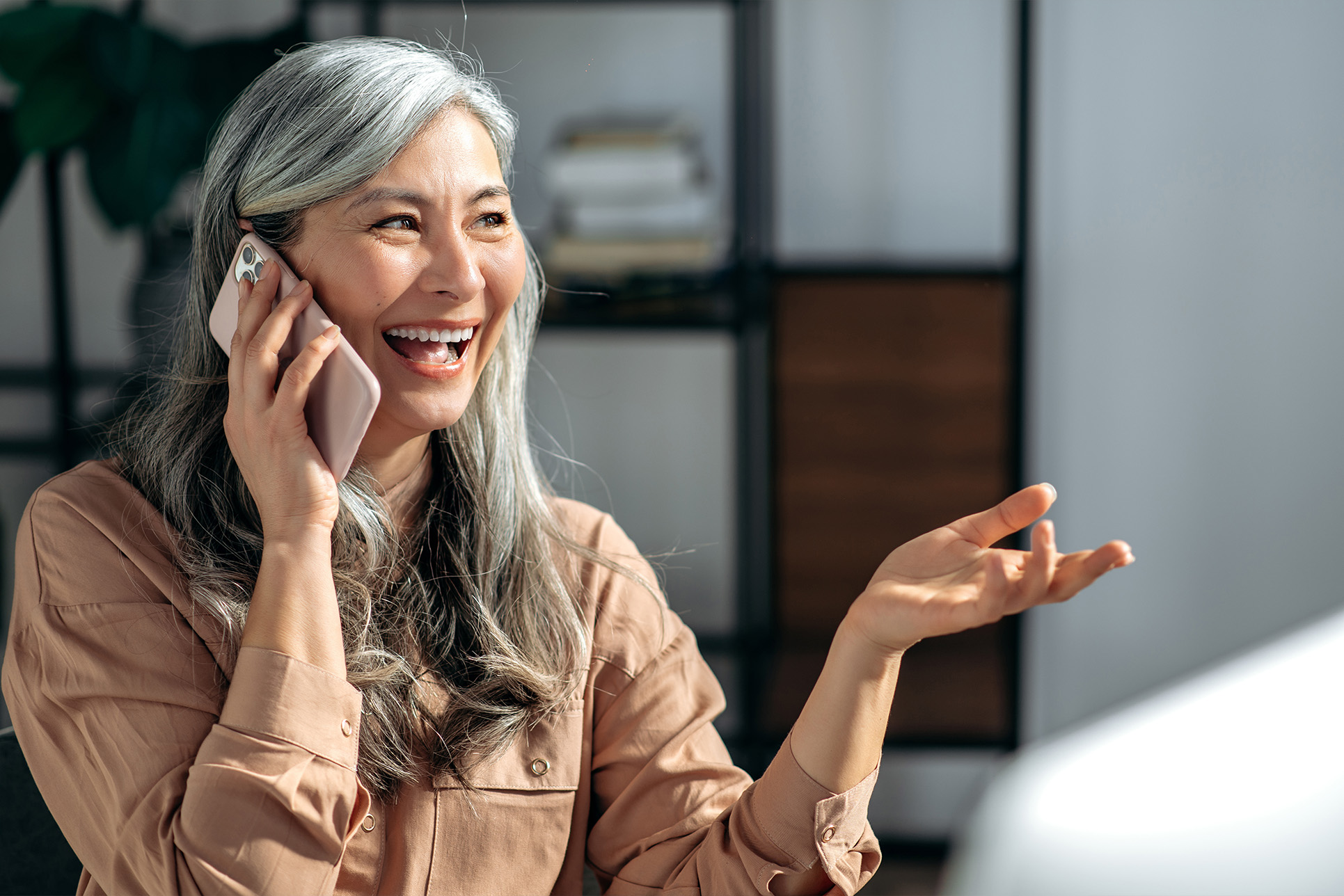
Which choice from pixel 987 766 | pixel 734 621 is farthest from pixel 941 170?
pixel 987 766

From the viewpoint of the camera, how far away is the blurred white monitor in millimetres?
484

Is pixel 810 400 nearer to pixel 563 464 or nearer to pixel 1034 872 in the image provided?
pixel 563 464

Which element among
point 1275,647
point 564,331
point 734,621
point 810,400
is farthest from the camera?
point 734,621

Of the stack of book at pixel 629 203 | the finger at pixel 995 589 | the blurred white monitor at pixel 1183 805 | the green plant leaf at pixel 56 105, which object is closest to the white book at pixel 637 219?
the stack of book at pixel 629 203

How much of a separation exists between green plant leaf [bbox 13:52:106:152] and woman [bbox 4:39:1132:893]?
3.21 ft

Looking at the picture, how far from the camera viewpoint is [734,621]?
2447mm

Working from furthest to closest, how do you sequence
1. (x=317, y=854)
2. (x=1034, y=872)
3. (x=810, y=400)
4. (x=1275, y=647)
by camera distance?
(x=810, y=400) < (x=317, y=854) < (x=1275, y=647) < (x=1034, y=872)

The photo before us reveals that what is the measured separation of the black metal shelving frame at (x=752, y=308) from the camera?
2088mm

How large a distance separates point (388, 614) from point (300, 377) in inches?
10.5

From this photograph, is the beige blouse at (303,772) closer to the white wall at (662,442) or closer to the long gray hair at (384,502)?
the long gray hair at (384,502)

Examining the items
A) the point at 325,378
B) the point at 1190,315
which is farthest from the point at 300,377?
the point at 1190,315

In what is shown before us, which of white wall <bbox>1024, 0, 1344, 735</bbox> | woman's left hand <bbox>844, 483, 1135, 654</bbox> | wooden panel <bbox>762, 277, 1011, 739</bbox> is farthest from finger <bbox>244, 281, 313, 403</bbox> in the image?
white wall <bbox>1024, 0, 1344, 735</bbox>

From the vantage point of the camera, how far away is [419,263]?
1.04m

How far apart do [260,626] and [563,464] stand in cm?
148
